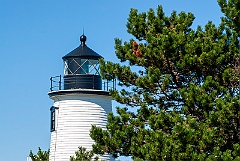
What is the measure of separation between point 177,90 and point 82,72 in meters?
9.21

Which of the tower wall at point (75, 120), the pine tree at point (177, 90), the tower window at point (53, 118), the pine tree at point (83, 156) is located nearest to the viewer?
the pine tree at point (177, 90)

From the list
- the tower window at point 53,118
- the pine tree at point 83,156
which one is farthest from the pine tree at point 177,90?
Answer: the tower window at point 53,118

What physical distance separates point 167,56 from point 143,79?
2.62 feet

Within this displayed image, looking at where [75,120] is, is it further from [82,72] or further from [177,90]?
[177,90]

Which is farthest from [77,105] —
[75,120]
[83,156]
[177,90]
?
[177,90]

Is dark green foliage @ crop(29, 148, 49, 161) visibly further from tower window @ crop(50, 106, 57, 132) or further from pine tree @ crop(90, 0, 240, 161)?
pine tree @ crop(90, 0, 240, 161)

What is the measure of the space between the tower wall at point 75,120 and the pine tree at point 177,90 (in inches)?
295

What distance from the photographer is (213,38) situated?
16.8 m

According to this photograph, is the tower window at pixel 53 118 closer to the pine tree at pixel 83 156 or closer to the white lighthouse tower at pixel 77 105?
the white lighthouse tower at pixel 77 105

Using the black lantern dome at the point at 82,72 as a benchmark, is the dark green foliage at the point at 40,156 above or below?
below

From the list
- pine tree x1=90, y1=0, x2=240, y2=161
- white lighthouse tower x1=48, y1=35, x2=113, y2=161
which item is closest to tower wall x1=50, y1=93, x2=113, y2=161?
white lighthouse tower x1=48, y1=35, x2=113, y2=161

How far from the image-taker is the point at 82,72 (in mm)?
25516

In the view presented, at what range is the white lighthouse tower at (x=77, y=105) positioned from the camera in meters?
25.0

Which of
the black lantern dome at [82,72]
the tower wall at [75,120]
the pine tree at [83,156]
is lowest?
the pine tree at [83,156]
